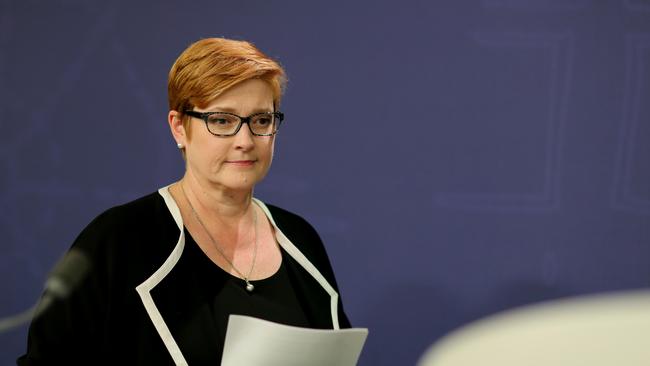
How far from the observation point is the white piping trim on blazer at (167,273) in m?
1.44

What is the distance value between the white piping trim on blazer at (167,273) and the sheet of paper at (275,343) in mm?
120

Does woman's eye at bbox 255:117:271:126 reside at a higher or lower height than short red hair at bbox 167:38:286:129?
lower

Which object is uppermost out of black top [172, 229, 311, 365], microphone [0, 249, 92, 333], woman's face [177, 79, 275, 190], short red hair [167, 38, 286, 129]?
short red hair [167, 38, 286, 129]

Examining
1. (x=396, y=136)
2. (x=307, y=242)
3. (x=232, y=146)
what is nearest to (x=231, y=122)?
(x=232, y=146)

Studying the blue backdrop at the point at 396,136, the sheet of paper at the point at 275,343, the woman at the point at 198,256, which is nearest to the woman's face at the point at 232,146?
the woman at the point at 198,256

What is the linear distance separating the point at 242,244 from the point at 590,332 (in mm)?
1240

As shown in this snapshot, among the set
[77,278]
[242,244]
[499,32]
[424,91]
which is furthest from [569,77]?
[77,278]

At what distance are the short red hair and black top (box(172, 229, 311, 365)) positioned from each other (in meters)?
0.28

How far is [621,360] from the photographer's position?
1.50 ft

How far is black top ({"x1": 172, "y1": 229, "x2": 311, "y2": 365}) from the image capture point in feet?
4.88

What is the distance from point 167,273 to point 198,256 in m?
0.08

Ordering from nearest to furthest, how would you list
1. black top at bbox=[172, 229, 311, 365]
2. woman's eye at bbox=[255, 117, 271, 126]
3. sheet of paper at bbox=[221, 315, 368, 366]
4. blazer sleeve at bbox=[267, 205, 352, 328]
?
sheet of paper at bbox=[221, 315, 368, 366] → black top at bbox=[172, 229, 311, 365] → woman's eye at bbox=[255, 117, 271, 126] → blazer sleeve at bbox=[267, 205, 352, 328]

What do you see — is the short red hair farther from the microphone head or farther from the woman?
the microphone head

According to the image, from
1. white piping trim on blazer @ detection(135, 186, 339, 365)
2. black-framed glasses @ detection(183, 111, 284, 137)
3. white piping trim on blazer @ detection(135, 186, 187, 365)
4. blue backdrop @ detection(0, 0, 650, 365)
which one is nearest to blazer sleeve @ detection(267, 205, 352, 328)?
white piping trim on blazer @ detection(135, 186, 339, 365)
